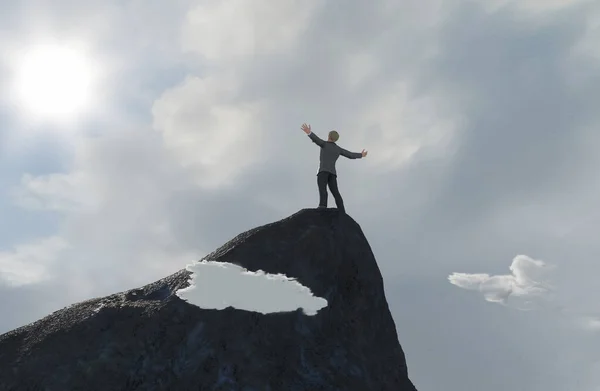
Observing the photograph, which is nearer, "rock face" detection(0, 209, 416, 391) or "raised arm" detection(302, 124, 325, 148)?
"rock face" detection(0, 209, 416, 391)

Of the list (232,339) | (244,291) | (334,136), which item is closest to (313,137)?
(334,136)

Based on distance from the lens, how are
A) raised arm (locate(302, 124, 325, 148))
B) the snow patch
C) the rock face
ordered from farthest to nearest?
raised arm (locate(302, 124, 325, 148))
the snow patch
the rock face

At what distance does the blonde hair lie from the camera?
50.3 ft

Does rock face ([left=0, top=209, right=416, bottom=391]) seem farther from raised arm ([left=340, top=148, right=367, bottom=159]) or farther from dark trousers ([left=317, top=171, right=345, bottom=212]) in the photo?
raised arm ([left=340, top=148, right=367, bottom=159])

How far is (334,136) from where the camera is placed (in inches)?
605

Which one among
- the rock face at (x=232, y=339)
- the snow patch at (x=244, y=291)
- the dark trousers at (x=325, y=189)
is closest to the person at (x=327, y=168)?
the dark trousers at (x=325, y=189)

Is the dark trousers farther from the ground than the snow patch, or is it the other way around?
the dark trousers

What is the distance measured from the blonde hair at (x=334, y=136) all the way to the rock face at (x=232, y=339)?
10.2 feet

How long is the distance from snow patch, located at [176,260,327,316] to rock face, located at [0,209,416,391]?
0.51 ft

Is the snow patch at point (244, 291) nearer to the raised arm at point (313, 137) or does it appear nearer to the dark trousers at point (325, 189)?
the dark trousers at point (325, 189)

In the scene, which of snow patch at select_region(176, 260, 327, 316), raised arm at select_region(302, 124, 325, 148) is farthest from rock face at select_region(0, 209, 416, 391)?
raised arm at select_region(302, 124, 325, 148)

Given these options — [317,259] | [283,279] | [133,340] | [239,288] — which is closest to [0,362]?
[133,340]

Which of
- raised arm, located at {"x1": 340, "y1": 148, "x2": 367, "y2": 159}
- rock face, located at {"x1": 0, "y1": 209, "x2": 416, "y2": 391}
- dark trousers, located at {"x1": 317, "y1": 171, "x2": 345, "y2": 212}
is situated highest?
raised arm, located at {"x1": 340, "y1": 148, "x2": 367, "y2": 159}

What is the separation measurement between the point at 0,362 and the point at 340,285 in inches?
294
